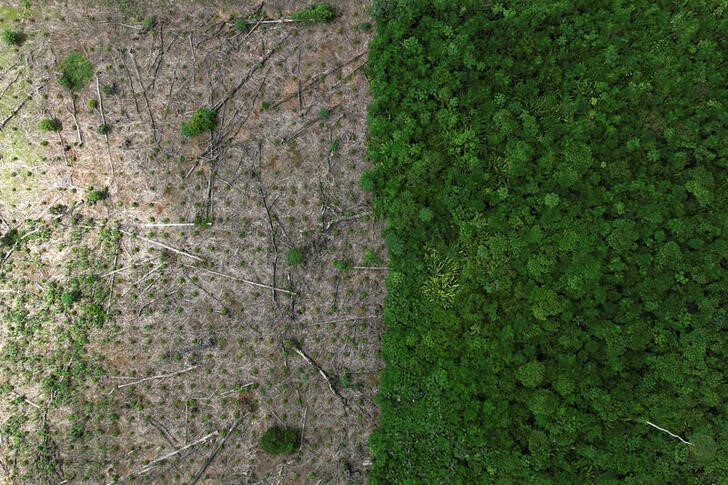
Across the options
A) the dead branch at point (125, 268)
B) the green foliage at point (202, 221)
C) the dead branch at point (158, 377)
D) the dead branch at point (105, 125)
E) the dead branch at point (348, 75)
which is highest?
the dead branch at point (348, 75)

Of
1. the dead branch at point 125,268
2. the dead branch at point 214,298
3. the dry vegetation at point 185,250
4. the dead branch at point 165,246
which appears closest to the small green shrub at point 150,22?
the dry vegetation at point 185,250

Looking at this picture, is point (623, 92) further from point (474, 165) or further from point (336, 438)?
point (336, 438)

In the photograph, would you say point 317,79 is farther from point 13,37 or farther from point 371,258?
point 13,37

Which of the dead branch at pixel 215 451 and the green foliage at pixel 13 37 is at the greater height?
the green foliage at pixel 13 37

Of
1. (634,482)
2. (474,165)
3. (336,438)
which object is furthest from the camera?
(336,438)

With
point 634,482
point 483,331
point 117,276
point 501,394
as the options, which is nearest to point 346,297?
point 483,331

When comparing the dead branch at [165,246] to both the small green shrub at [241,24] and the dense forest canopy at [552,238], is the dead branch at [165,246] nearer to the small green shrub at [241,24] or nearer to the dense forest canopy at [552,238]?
the dense forest canopy at [552,238]
